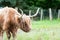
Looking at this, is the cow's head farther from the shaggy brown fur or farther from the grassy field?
the grassy field

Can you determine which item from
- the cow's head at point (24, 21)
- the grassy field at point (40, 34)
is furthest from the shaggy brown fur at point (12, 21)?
the grassy field at point (40, 34)

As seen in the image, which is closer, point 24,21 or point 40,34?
point 24,21

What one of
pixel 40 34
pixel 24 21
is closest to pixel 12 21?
pixel 24 21

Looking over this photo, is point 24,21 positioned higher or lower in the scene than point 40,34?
higher

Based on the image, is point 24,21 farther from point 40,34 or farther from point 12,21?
point 40,34

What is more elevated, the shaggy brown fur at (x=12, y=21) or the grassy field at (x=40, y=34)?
the shaggy brown fur at (x=12, y=21)

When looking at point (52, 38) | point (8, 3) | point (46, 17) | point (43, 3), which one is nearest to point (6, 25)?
point (52, 38)

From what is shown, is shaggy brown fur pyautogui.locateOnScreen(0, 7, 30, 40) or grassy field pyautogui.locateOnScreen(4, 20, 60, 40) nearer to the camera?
shaggy brown fur pyautogui.locateOnScreen(0, 7, 30, 40)

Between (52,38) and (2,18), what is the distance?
120 inches

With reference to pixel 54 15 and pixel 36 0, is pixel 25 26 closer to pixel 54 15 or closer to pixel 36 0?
pixel 54 15

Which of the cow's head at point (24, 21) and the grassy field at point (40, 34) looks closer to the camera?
the cow's head at point (24, 21)

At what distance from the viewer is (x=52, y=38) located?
1287 cm

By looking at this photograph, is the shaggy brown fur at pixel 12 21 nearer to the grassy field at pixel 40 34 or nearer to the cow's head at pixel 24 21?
the cow's head at pixel 24 21

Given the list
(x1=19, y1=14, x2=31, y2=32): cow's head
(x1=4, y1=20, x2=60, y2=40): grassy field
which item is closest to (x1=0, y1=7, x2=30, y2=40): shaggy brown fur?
(x1=19, y1=14, x2=31, y2=32): cow's head
